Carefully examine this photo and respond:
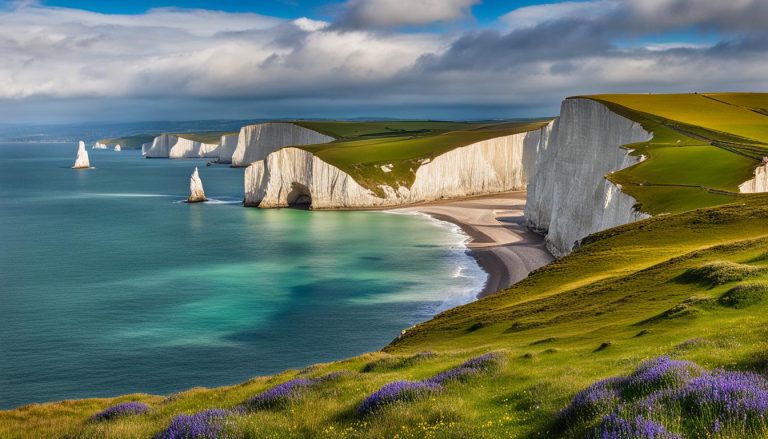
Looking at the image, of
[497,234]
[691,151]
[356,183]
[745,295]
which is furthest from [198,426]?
[356,183]

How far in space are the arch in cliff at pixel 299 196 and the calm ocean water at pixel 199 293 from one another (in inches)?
857

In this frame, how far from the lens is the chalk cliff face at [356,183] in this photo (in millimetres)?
132000

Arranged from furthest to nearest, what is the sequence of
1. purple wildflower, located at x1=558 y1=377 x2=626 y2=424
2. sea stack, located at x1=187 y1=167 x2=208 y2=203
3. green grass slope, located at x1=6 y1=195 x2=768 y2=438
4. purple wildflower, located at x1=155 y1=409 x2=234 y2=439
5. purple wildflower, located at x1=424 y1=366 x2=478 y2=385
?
sea stack, located at x1=187 y1=167 x2=208 y2=203
purple wildflower, located at x1=424 y1=366 x2=478 y2=385
green grass slope, located at x1=6 y1=195 x2=768 y2=438
purple wildflower, located at x1=155 y1=409 x2=234 y2=439
purple wildflower, located at x1=558 y1=377 x2=626 y2=424

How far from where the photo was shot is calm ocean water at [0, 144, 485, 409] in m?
41.6

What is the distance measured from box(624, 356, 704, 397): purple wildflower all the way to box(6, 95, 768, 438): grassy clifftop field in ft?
0.11

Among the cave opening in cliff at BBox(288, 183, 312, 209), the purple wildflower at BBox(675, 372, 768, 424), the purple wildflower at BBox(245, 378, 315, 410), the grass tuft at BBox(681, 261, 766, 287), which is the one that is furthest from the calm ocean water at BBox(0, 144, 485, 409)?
the purple wildflower at BBox(675, 372, 768, 424)

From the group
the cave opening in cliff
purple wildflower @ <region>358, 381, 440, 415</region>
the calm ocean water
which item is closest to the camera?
purple wildflower @ <region>358, 381, 440, 415</region>

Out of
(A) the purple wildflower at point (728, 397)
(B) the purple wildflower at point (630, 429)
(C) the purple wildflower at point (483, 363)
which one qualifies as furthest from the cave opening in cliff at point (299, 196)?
(B) the purple wildflower at point (630, 429)

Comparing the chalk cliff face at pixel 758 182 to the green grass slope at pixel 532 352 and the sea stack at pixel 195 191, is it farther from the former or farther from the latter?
the sea stack at pixel 195 191

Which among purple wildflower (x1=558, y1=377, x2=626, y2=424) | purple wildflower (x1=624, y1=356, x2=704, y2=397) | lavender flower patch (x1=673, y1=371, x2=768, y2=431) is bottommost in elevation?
purple wildflower (x1=558, y1=377, x2=626, y2=424)

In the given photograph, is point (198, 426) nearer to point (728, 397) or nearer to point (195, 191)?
point (728, 397)

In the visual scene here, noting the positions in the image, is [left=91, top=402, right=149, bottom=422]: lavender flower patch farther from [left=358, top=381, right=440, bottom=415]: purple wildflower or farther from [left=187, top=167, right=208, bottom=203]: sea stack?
[left=187, top=167, right=208, bottom=203]: sea stack

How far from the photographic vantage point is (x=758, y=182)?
54125 mm

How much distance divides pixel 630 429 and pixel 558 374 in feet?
20.7
